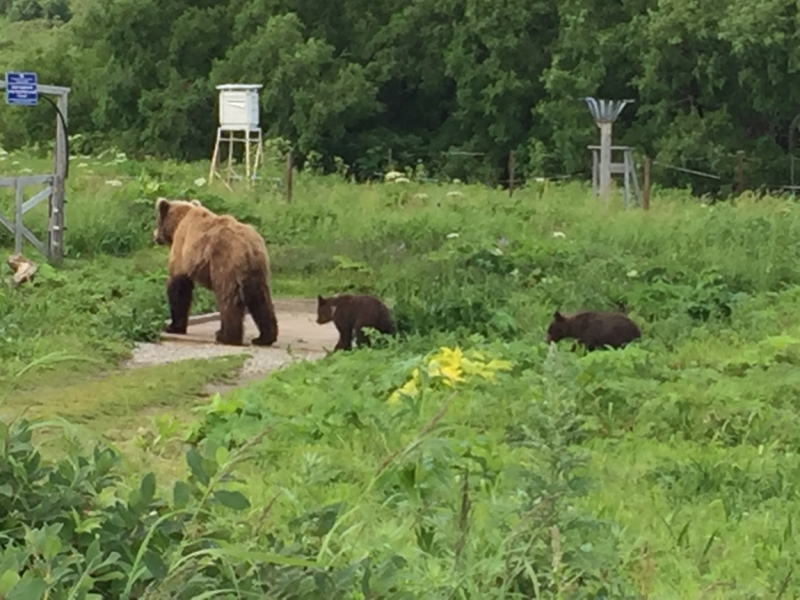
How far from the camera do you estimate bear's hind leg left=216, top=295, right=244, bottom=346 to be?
10.9 m

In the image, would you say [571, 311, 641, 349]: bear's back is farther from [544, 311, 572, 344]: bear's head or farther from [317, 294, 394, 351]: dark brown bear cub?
[317, 294, 394, 351]: dark brown bear cub

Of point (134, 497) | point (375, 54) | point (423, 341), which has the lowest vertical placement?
point (423, 341)

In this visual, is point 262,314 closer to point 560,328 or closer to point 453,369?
point 560,328

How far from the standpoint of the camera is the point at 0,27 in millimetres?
59719

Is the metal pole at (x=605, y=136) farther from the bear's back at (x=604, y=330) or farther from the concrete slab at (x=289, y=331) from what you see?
the bear's back at (x=604, y=330)

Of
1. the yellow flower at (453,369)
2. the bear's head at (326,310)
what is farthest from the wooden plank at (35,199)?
the yellow flower at (453,369)

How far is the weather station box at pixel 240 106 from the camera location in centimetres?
2786

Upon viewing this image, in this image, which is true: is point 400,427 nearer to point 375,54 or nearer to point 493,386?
point 493,386

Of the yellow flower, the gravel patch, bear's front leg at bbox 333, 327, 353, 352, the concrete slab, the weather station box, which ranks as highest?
the weather station box

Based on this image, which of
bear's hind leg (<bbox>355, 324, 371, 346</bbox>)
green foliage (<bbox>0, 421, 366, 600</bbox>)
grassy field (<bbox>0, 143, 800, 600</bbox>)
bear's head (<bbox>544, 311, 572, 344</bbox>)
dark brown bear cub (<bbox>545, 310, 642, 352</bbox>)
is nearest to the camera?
green foliage (<bbox>0, 421, 366, 600</bbox>)

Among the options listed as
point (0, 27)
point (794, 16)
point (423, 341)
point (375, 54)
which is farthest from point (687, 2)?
point (0, 27)

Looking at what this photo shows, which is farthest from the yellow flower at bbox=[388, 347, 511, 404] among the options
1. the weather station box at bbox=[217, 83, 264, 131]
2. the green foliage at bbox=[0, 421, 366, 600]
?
the weather station box at bbox=[217, 83, 264, 131]

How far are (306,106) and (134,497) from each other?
33.6 m

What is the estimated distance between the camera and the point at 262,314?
36.0 feet
